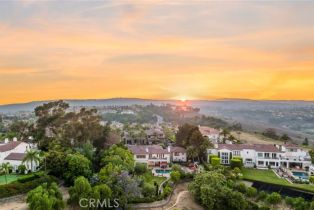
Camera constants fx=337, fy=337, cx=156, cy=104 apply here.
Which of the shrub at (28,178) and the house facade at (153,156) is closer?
the shrub at (28,178)

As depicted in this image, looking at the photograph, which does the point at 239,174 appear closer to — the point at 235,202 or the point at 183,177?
the point at 183,177

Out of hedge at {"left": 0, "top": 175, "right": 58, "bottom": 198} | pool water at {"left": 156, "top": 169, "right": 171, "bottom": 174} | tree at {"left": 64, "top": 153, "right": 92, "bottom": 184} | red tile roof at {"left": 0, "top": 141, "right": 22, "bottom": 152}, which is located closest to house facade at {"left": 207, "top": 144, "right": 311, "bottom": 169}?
pool water at {"left": 156, "top": 169, "right": 171, "bottom": 174}

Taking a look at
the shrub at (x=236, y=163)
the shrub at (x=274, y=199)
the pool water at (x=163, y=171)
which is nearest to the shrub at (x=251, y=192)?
the shrub at (x=274, y=199)

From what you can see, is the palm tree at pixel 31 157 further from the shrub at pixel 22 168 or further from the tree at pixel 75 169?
→ the tree at pixel 75 169

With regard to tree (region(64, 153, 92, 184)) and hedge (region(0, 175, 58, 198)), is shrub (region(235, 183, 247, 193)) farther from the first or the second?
hedge (region(0, 175, 58, 198))

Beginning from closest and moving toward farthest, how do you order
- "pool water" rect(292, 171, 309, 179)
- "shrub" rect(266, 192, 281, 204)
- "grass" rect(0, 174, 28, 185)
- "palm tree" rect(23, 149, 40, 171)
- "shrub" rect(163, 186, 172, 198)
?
"shrub" rect(266, 192, 281, 204) → "shrub" rect(163, 186, 172, 198) → "grass" rect(0, 174, 28, 185) → "palm tree" rect(23, 149, 40, 171) → "pool water" rect(292, 171, 309, 179)

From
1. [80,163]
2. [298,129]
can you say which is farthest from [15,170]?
[298,129]
